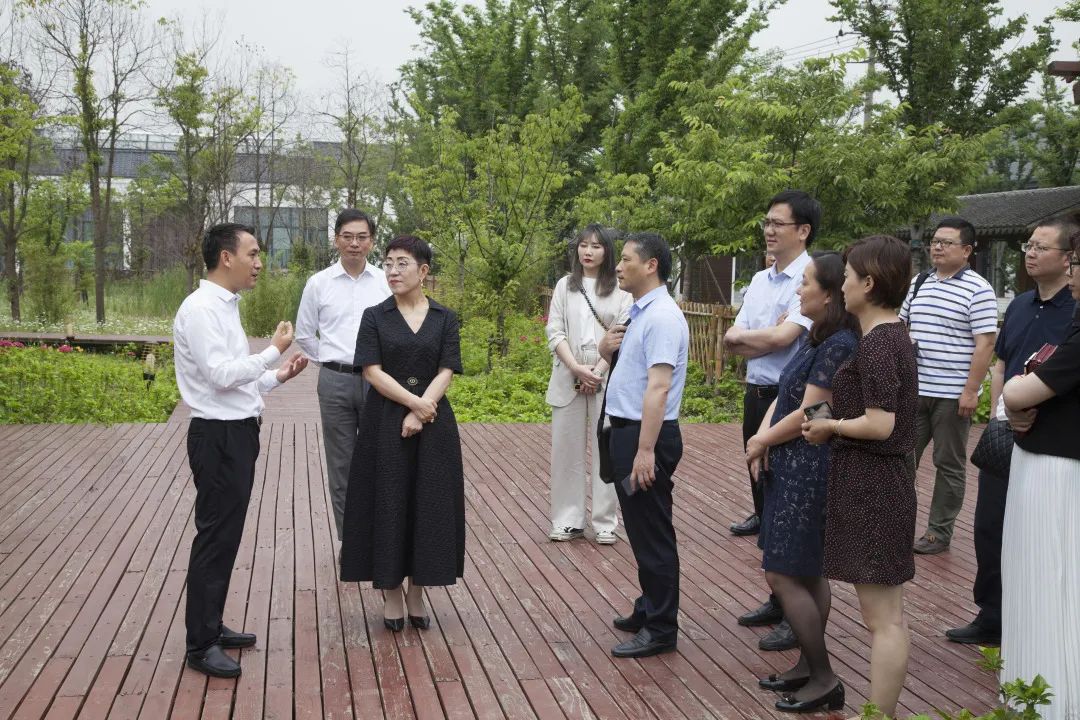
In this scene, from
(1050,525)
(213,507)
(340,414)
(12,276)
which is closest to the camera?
(1050,525)

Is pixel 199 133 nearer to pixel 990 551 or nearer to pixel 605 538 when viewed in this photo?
pixel 605 538

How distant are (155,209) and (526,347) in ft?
60.2

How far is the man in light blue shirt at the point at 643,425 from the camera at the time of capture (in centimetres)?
409

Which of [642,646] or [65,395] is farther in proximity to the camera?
[65,395]

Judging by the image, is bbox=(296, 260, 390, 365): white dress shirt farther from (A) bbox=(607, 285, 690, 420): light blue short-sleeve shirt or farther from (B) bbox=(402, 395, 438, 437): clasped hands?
(A) bbox=(607, 285, 690, 420): light blue short-sleeve shirt

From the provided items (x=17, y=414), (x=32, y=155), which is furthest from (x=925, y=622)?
(x=32, y=155)

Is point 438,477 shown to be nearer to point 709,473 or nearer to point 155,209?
point 709,473

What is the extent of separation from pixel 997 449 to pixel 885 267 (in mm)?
1051

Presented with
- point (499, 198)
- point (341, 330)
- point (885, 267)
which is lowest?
point (341, 330)

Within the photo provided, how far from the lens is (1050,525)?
3193 millimetres

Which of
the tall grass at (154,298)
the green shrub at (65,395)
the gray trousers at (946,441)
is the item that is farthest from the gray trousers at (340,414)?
the tall grass at (154,298)

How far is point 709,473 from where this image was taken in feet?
26.8

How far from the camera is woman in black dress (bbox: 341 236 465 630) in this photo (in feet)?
14.3

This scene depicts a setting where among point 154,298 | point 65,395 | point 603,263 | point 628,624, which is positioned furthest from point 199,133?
point 628,624
